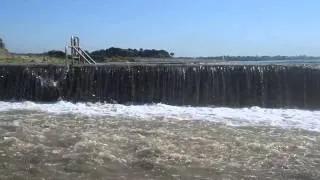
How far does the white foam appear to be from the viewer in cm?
1561

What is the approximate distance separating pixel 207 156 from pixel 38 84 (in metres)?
12.2

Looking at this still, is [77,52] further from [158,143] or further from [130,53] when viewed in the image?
[130,53]

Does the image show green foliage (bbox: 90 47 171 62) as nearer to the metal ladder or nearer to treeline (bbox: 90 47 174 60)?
treeline (bbox: 90 47 174 60)

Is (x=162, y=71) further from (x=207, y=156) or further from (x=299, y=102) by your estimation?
(x=207, y=156)

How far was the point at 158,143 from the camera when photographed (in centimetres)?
1185

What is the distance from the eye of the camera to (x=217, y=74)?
803 inches

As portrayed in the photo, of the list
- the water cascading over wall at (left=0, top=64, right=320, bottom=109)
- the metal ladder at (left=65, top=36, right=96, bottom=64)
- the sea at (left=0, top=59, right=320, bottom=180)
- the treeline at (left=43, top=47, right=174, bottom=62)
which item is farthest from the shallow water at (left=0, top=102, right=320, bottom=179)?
the treeline at (left=43, top=47, right=174, bottom=62)

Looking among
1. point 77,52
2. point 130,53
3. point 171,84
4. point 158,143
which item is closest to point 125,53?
point 130,53

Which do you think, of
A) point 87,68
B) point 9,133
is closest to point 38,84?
point 87,68

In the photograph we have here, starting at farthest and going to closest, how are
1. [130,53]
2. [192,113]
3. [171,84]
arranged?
[130,53]
[171,84]
[192,113]

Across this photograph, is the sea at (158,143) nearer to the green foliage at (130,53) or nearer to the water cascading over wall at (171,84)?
the water cascading over wall at (171,84)

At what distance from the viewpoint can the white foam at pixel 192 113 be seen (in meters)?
15.6

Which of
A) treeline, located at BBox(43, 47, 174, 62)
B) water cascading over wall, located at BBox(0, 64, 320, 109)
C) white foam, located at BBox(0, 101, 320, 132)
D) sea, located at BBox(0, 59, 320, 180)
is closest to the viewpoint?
sea, located at BBox(0, 59, 320, 180)

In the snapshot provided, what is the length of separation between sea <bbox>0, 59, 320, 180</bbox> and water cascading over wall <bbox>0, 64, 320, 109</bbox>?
1.52m
